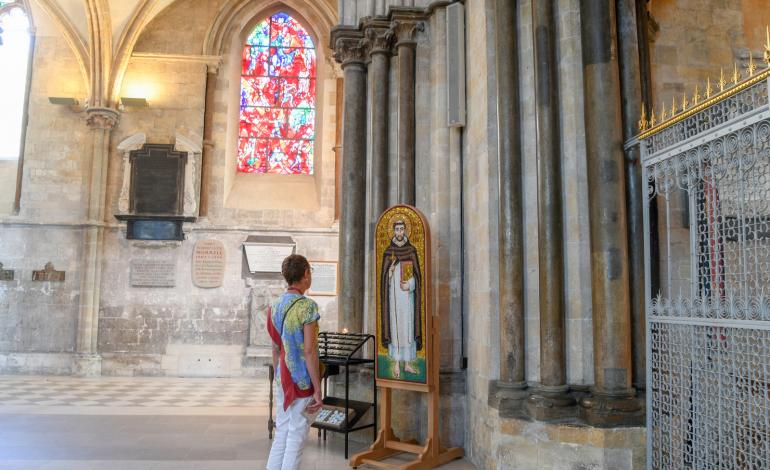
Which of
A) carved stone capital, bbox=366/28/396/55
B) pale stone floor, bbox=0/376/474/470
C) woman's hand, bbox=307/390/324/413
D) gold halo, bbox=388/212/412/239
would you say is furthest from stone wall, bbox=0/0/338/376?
woman's hand, bbox=307/390/324/413

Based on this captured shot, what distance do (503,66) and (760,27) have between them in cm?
300

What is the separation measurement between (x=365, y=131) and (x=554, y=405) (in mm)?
3780

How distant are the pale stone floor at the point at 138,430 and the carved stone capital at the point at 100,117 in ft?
16.2

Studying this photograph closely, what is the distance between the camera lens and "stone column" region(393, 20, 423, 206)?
19.5 feet

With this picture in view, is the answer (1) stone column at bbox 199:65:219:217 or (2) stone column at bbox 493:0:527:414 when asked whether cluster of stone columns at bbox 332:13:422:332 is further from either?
(1) stone column at bbox 199:65:219:217

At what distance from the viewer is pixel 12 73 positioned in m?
12.6

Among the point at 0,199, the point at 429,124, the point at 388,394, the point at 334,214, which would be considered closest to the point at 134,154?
the point at 0,199

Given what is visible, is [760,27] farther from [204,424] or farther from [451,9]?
[204,424]

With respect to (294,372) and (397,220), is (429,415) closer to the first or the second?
Answer: (397,220)

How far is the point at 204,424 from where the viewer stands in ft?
21.8

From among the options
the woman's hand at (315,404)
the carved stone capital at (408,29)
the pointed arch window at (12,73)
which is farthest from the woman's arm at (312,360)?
the pointed arch window at (12,73)

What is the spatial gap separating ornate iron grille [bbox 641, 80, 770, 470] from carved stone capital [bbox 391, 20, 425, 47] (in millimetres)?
2765

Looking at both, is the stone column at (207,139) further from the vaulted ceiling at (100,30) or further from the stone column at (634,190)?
the stone column at (634,190)

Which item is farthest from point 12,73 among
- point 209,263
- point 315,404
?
point 315,404
